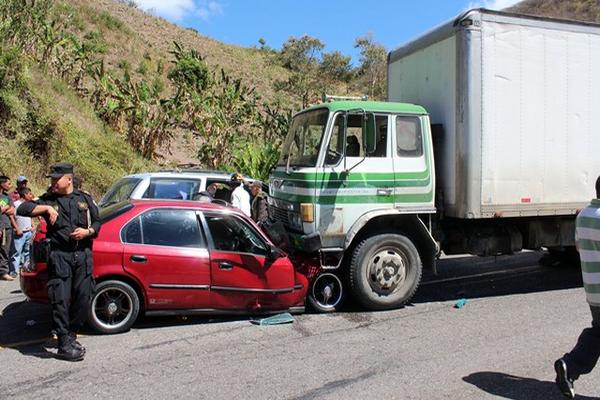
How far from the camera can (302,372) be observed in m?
5.10

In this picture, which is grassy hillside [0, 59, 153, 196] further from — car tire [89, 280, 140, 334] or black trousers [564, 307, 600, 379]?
black trousers [564, 307, 600, 379]

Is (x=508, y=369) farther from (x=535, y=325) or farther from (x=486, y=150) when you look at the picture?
(x=486, y=150)

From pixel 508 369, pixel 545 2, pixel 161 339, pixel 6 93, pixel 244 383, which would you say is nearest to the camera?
pixel 244 383

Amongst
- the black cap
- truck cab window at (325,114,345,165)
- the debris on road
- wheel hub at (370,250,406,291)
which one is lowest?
the debris on road

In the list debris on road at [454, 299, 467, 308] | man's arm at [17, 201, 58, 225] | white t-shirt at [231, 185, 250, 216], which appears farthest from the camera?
white t-shirt at [231, 185, 250, 216]

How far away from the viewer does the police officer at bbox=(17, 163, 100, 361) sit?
208 inches

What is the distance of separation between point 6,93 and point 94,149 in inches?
113

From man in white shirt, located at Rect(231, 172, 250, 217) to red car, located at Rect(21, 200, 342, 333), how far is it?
275cm

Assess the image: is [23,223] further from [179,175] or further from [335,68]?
[335,68]

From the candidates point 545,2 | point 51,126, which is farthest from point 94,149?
point 545,2

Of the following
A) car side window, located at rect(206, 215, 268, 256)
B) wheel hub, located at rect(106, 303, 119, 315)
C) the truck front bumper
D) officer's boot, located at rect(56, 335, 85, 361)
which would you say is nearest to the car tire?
wheel hub, located at rect(106, 303, 119, 315)

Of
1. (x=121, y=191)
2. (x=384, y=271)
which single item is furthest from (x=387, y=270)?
(x=121, y=191)

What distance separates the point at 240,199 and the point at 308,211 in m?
2.90

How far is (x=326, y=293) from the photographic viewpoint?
723 cm
